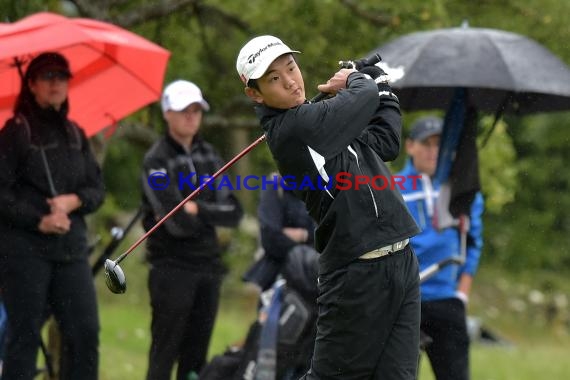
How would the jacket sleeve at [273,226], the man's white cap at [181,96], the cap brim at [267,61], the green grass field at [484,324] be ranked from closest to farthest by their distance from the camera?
the cap brim at [267,61], the jacket sleeve at [273,226], the man's white cap at [181,96], the green grass field at [484,324]

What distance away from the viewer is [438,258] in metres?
7.30

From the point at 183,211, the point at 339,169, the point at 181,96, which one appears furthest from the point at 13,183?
the point at 339,169

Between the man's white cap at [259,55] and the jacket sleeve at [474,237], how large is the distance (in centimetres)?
286

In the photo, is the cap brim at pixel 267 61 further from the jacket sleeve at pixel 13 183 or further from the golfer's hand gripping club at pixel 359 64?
the jacket sleeve at pixel 13 183

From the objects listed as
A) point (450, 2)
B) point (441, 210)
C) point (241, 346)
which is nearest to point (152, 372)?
point (241, 346)

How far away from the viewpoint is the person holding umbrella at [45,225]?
6.81m

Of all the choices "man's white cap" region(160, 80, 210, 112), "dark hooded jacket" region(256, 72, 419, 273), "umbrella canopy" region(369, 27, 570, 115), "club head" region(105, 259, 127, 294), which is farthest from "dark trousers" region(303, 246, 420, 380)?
"man's white cap" region(160, 80, 210, 112)

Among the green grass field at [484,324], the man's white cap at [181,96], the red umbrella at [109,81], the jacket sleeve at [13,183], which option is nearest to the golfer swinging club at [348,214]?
the jacket sleeve at [13,183]

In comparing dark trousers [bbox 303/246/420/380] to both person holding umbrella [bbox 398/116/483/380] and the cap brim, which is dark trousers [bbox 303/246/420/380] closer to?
the cap brim

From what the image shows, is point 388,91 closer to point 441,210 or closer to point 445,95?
point 441,210

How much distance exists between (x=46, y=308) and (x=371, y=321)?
276 cm

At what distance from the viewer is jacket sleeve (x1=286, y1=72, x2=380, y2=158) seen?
16.5 feet

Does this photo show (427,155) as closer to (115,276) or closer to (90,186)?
(90,186)

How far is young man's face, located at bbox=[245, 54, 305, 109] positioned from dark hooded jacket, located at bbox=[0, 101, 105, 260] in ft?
7.42
